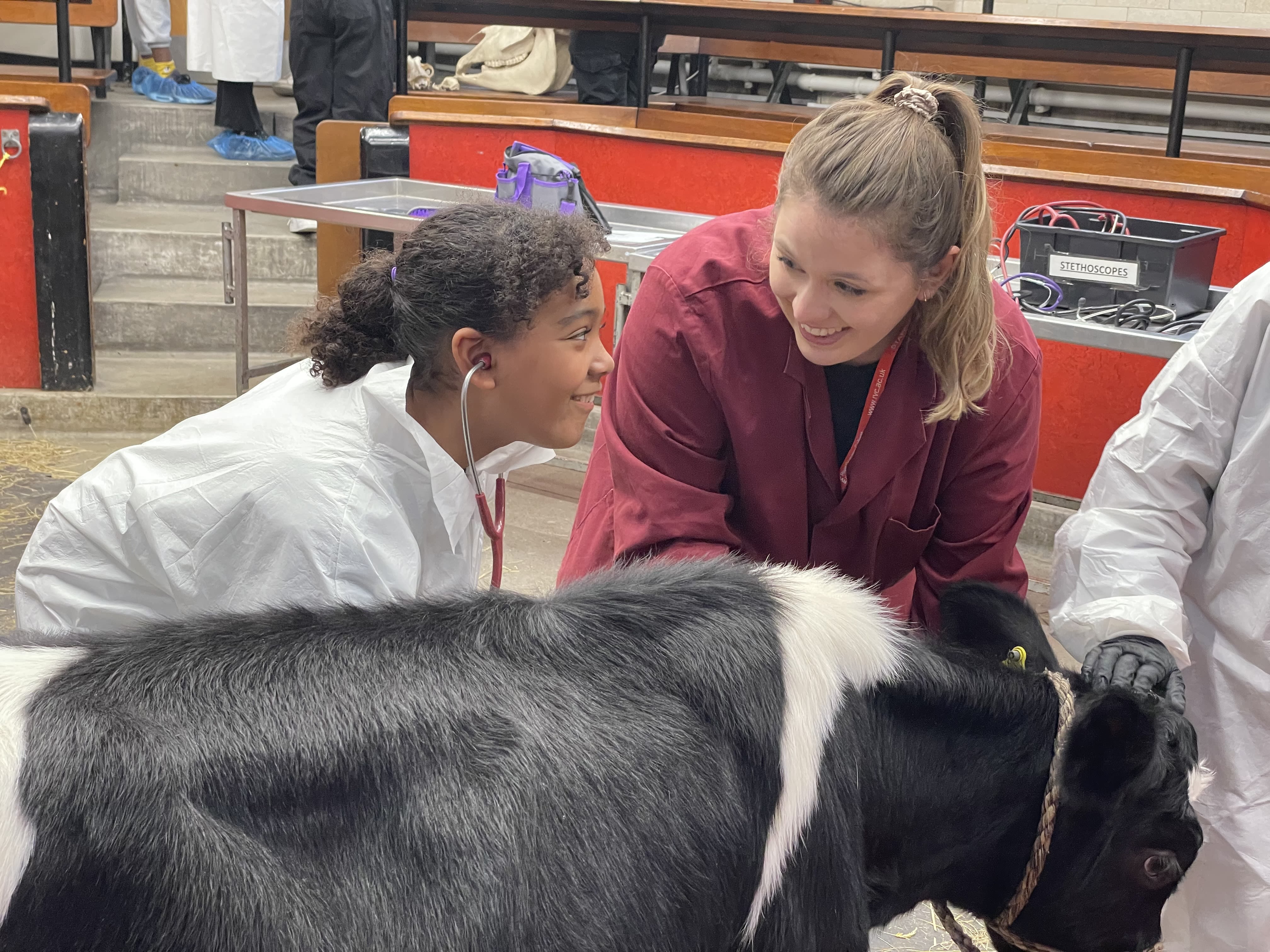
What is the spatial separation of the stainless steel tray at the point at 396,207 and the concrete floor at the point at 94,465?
0.92 meters

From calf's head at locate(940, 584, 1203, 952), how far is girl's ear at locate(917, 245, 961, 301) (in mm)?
446

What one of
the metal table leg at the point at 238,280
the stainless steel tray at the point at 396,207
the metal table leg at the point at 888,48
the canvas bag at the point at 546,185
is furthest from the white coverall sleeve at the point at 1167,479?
the metal table leg at the point at 888,48

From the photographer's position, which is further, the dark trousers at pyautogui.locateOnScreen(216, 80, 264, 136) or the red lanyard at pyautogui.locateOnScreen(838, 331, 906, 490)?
the dark trousers at pyautogui.locateOnScreen(216, 80, 264, 136)

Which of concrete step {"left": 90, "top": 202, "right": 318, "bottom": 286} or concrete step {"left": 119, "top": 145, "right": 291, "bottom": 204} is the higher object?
concrete step {"left": 119, "top": 145, "right": 291, "bottom": 204}

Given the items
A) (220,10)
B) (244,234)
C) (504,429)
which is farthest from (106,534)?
(220,10)

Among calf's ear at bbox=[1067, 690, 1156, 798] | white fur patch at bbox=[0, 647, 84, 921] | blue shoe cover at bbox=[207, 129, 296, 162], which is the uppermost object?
blue shoe cover at bbox=[207, 129, 296, 162]

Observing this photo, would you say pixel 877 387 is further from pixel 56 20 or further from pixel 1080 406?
pixel 56 20

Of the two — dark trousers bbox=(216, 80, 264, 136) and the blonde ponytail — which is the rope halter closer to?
the blonde ponytail

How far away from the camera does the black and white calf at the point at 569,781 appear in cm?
92

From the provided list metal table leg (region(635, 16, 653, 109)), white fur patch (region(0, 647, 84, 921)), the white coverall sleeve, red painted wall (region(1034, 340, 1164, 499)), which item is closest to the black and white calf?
white fur patch (region(0, 647, 84, 921))

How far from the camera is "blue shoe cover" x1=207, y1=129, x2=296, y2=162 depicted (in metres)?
6.69

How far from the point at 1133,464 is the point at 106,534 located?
134 cm

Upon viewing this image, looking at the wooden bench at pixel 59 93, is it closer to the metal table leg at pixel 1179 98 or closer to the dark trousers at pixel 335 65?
the dark trousers at pixel 335 65

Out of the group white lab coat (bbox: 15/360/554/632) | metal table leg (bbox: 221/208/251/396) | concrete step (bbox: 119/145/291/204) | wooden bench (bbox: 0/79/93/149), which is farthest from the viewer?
concrete step (bbox: 119/145/291/204)
